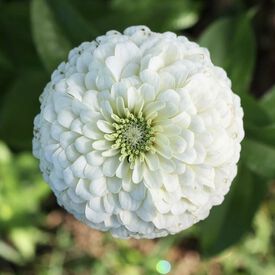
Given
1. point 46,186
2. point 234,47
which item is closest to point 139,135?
point 234,47

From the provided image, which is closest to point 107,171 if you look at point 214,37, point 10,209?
point 214,37

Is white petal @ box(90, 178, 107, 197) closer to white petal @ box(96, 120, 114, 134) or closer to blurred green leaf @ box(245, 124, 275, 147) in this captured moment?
white petal @ box(96, 120, 114, 134)

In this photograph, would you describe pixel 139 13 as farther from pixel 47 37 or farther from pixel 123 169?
pixel 123 169

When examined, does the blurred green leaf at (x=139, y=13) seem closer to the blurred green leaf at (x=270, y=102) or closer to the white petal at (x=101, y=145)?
→ the blurred green leaf at (x=270, y=102)

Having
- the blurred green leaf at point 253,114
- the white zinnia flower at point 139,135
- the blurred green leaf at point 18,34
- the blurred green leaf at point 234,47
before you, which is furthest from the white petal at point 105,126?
the blurred green leaf at point 18,34

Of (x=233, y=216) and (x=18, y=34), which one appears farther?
(x=18, y=34)

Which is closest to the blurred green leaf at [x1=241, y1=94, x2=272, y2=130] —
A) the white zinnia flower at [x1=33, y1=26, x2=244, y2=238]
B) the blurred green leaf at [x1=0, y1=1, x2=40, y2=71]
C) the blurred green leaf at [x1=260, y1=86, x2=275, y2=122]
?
the blurred green leaf at [x1=260, y1=86, x2=275, y2=122]

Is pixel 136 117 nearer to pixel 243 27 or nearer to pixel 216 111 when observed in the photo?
pixel 216 111
